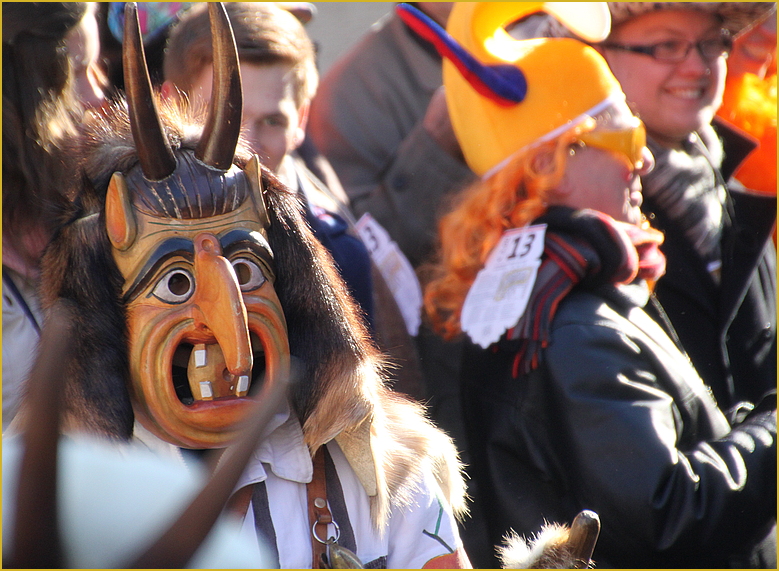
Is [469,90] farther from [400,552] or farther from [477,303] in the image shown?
[400,552]

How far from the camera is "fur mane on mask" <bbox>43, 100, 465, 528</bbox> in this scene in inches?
51.7

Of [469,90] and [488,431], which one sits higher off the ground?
[469,90]

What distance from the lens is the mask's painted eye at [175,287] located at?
1.33 m

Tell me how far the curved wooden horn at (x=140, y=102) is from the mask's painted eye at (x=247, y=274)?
0.19 m

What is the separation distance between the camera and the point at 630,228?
2180mm

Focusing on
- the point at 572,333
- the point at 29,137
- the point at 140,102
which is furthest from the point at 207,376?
the point at 572,333

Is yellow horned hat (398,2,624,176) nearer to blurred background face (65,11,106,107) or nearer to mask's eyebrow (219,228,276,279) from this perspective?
blurred background face (65,11,106,107)

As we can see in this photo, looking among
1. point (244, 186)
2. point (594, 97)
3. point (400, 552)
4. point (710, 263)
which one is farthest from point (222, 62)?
point (710, 263)

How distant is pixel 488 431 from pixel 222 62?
1.20 metres

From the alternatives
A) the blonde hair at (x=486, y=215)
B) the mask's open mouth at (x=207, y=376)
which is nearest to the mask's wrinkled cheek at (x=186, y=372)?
the mask's open mouth at (x=207, y=376)

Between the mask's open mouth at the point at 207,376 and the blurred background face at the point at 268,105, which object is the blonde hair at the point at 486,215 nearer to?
the blurred background face at the point at 268,105

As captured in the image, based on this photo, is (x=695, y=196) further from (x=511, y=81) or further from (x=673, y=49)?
(x=511, y=81)

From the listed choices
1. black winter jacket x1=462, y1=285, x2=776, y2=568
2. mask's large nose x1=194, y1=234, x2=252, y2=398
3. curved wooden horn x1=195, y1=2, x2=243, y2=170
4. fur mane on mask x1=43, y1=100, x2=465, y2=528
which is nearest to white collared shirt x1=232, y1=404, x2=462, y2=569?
fur mane on mask x1=43, y1=100, x2=465, y2=528

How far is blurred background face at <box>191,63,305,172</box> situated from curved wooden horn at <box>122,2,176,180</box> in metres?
0.82
